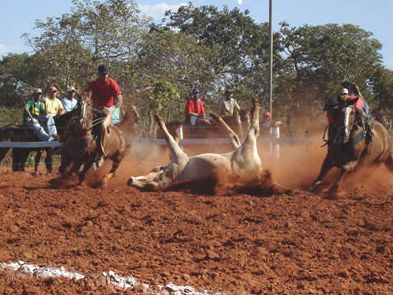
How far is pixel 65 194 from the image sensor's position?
779 cm

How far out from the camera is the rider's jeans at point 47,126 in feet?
39.3

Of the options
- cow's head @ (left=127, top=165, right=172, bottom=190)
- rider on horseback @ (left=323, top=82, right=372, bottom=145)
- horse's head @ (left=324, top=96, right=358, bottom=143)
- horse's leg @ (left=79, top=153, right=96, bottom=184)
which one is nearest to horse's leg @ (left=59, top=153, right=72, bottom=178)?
horse's leg @ (left=79, top=153, right=96, bottom=184)

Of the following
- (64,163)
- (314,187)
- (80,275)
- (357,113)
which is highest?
(357,113)

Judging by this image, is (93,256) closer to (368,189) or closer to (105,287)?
(105,287)

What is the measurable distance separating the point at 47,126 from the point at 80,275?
8.30m

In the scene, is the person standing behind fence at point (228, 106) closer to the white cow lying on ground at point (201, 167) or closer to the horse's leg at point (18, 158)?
the horse's leg at point (18, 158)

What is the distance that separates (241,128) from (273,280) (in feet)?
30.2

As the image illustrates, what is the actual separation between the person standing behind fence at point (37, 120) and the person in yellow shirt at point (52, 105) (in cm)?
23

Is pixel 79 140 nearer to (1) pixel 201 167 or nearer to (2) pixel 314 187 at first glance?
(1) pixel 201 167

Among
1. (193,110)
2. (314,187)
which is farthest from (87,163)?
(193,110)

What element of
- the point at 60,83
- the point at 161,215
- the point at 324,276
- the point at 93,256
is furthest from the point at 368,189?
the point at 60,83

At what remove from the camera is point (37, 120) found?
12.1m

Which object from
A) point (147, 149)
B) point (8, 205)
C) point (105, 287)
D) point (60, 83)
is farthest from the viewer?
point (60, 83)

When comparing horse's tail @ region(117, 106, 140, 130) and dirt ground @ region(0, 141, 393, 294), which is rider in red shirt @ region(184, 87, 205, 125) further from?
dirt ground @ region(0, 141, 393, 294)
